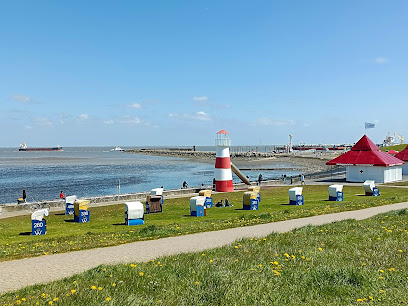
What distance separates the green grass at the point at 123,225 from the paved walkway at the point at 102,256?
77 centimetres

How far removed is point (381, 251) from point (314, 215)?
384 inches

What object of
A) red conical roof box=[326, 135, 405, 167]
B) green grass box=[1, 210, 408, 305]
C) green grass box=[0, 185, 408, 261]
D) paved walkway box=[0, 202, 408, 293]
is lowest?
green grass box=[0, 185, 408, 261]

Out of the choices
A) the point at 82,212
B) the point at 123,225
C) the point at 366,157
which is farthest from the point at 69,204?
the point at 366,157

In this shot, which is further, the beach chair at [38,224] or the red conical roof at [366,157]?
the red conical roof at [366,157]

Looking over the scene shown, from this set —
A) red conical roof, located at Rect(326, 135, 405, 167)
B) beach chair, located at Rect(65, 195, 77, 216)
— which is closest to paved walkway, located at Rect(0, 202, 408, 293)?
beach chair, located at Rect(65, 195, 77, 216)

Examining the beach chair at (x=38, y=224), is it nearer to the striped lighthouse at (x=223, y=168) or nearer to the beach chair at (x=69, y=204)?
the beach chair at (x=69, y=204)

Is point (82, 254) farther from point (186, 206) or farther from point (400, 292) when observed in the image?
point (186, 206)

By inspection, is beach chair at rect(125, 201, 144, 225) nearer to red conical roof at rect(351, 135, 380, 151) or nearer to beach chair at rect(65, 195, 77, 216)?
beach chair at rect(65, 195, 77, 216)

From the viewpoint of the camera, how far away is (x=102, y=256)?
433 inches

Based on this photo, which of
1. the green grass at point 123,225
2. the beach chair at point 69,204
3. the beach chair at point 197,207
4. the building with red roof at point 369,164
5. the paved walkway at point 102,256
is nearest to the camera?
the paved walkway at point 102,256

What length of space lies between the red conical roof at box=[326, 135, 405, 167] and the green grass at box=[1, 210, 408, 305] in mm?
36975

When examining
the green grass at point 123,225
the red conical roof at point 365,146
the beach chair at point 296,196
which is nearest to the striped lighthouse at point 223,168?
the green grass at point 123,225

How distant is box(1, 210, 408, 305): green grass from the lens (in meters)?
6.90

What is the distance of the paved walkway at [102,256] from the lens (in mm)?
8797
